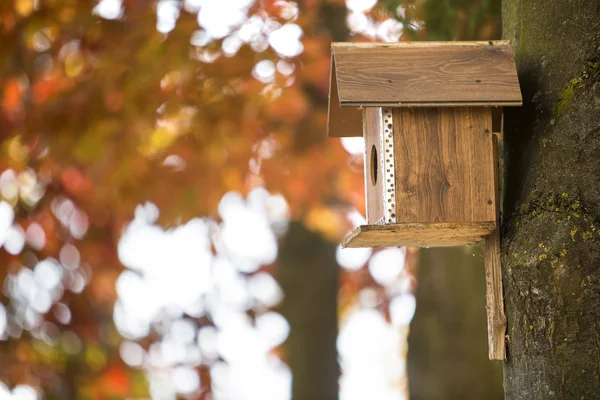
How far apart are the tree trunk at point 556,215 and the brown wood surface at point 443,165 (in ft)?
0.32

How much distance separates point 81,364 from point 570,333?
4.65m

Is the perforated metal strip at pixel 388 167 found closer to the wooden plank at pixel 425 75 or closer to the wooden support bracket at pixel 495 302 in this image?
the wooden plank at pixel 425 75

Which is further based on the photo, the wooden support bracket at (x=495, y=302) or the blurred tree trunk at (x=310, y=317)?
the blurred tree trunk at (x=310, y=317)

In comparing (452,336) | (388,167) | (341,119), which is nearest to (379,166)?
(388,167)

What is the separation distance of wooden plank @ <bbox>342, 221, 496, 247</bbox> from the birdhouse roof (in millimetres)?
306

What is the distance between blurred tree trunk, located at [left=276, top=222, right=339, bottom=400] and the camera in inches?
209

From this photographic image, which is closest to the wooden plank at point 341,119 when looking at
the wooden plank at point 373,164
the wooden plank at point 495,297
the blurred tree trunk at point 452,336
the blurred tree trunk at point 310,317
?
the wooden plank at point 373,164

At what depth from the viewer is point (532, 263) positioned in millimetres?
1786

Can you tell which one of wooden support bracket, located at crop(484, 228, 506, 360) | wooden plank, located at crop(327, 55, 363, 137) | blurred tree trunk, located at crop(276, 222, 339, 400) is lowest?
blurred tree trunk, located at crop(276, 222, 339, 400)

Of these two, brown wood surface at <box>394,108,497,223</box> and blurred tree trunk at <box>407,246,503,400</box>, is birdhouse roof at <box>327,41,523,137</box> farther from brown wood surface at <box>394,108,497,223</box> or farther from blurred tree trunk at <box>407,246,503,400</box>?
blurred tree trunk at <box>407,246,503,400</box>

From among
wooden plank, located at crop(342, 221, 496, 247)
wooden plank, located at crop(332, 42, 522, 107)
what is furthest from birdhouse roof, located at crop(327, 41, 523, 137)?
wooden plank, located at crop(342, 221, 496, 247)

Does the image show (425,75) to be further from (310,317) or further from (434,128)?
(310,317)

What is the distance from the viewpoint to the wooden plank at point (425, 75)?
1.87 meters

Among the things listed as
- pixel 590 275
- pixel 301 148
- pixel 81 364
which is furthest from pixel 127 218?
pixel 590 275
